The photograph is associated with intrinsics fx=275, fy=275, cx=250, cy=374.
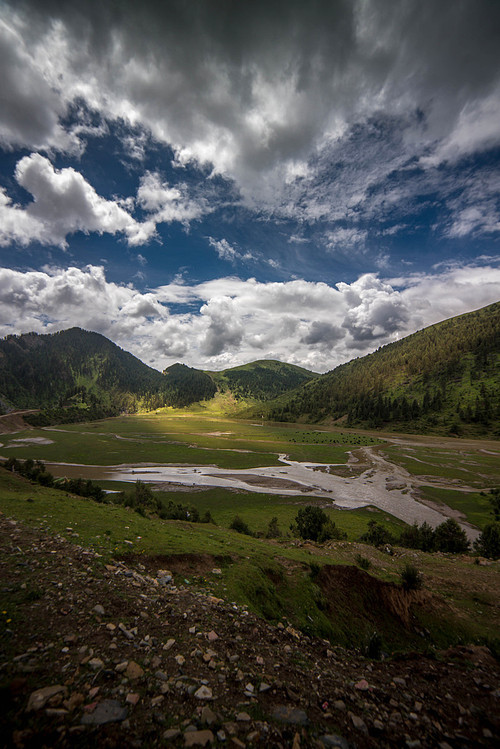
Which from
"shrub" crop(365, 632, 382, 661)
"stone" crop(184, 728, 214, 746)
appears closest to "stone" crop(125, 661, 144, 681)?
"stone" crop(184, 728, 214, 746)

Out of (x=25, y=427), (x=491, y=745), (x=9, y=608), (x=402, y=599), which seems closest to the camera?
(x=491, y=745)

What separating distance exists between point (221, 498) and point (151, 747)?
56.9 metres

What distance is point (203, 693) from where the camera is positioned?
6.21 m

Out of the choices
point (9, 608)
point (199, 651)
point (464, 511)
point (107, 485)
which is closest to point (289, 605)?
point (199, 651)

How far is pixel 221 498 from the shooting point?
57969 mm

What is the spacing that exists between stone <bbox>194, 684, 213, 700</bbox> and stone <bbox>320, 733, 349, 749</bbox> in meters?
2.48

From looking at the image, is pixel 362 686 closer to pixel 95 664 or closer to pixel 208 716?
pixel 208 716


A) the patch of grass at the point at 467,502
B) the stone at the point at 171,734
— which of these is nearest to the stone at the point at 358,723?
the stone at the point at 171,734

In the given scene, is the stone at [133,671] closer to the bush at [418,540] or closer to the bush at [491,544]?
the bush at [418,540]

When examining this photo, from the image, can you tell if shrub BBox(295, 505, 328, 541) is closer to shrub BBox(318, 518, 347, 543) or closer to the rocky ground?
shrub BBox(318, 518, 347, 543)

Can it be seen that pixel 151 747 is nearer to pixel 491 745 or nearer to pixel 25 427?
pixel 491 745

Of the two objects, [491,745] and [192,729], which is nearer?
[192,729]

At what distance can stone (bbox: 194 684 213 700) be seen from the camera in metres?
6.09

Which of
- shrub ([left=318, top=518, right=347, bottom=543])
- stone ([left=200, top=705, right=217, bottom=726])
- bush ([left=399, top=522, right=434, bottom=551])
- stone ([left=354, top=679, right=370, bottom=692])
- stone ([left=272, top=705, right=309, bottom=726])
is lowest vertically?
bush ([left=399, top=522, right=434, bottom=551])
